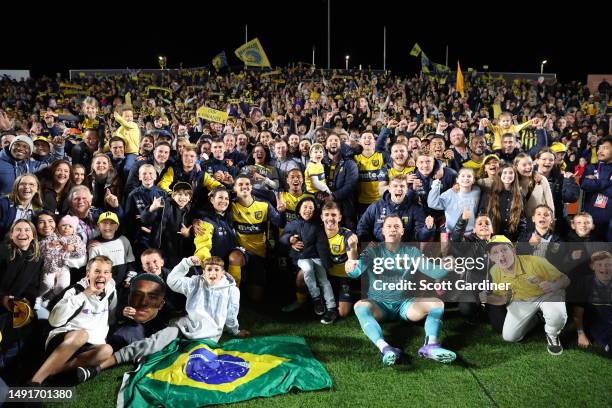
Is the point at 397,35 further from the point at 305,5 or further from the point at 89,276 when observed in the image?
the point at 89,276

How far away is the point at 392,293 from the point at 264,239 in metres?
1.84

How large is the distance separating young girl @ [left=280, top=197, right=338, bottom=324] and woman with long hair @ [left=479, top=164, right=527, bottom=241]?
6.28 feet

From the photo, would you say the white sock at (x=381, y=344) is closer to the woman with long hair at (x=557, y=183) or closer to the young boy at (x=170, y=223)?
the young boy at (x=170, y=223)

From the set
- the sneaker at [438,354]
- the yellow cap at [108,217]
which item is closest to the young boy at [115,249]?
the yellow cap at [108,217]

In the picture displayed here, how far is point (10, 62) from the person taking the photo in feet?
131

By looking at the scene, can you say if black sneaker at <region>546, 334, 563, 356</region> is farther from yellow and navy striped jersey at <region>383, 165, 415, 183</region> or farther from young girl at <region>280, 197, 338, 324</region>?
yellow and navy striped jersey at <region>383, 165, 415, 183</region>

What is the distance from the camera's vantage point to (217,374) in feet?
13.4

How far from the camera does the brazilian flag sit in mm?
3818

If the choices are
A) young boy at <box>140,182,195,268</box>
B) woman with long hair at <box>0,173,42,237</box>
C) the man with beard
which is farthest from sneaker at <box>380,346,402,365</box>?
woman with long hair at <box>0,173,42,237</box>

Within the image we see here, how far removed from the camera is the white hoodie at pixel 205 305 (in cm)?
471

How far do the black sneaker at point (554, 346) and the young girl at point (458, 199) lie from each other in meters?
1.38

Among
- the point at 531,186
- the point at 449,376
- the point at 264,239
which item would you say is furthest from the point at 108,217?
the point at 531,186

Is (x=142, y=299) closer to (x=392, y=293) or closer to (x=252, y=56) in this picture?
(x=392, y=293)

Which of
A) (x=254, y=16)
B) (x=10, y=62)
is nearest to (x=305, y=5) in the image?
(x=254, y=16)
